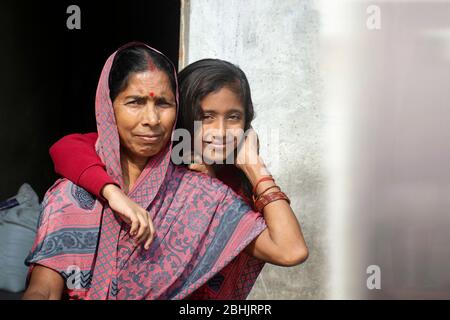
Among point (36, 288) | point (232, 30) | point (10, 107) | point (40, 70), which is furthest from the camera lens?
point (40, 70)

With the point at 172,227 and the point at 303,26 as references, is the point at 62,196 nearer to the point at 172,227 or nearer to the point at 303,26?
the point at 172,227

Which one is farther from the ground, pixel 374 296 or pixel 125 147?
pixel 125 147

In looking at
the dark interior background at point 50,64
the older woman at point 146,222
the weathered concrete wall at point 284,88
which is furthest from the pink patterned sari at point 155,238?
the dark interior background at point 50,64

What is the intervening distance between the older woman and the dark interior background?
2131mm

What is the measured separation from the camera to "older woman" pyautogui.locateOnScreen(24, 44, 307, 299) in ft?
9.12

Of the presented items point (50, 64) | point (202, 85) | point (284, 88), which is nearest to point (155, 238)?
point (202, 85)

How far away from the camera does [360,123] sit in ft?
15.1

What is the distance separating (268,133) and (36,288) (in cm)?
228

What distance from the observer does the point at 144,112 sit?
2.92 meters

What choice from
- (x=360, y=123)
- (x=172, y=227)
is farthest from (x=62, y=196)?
(x=360, y=123)

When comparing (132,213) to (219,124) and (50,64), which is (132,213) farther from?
(50,64)

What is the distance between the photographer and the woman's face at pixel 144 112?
2.91 metres

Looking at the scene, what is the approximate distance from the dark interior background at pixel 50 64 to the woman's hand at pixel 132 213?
2.27 metres

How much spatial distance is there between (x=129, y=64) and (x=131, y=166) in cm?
42
